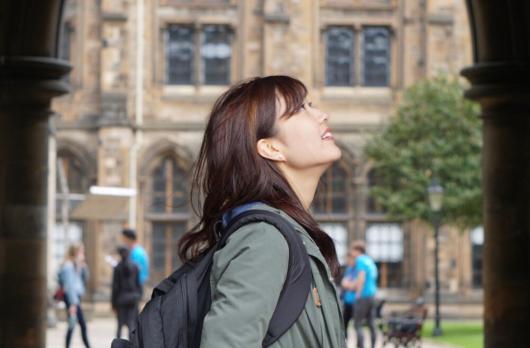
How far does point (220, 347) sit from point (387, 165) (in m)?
28.5

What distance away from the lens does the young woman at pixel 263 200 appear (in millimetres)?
2506

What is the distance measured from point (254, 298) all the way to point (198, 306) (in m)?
0.14

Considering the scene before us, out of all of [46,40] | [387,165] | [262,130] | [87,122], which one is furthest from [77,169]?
[262,130]

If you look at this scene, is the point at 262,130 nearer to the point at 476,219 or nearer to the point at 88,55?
the point at 476,219

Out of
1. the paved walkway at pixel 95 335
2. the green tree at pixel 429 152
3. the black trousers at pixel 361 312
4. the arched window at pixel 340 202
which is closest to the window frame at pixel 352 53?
the arched window at pixel 340 202

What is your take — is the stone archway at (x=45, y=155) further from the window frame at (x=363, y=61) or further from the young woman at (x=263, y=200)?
the window frame at (x=363, y=61)

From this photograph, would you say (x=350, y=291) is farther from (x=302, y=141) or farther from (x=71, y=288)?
(x=302, y=141)

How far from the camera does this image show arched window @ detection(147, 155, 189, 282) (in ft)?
116

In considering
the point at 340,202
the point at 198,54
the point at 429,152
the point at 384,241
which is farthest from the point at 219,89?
the point at 429,152

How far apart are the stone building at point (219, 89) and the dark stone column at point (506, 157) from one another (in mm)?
25484

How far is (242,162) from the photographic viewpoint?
275 cm

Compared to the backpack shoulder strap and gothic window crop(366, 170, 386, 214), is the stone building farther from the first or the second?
the backpack shoulder strap

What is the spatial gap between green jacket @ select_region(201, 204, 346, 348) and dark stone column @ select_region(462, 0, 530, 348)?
22.4ft

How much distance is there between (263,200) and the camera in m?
2.72
